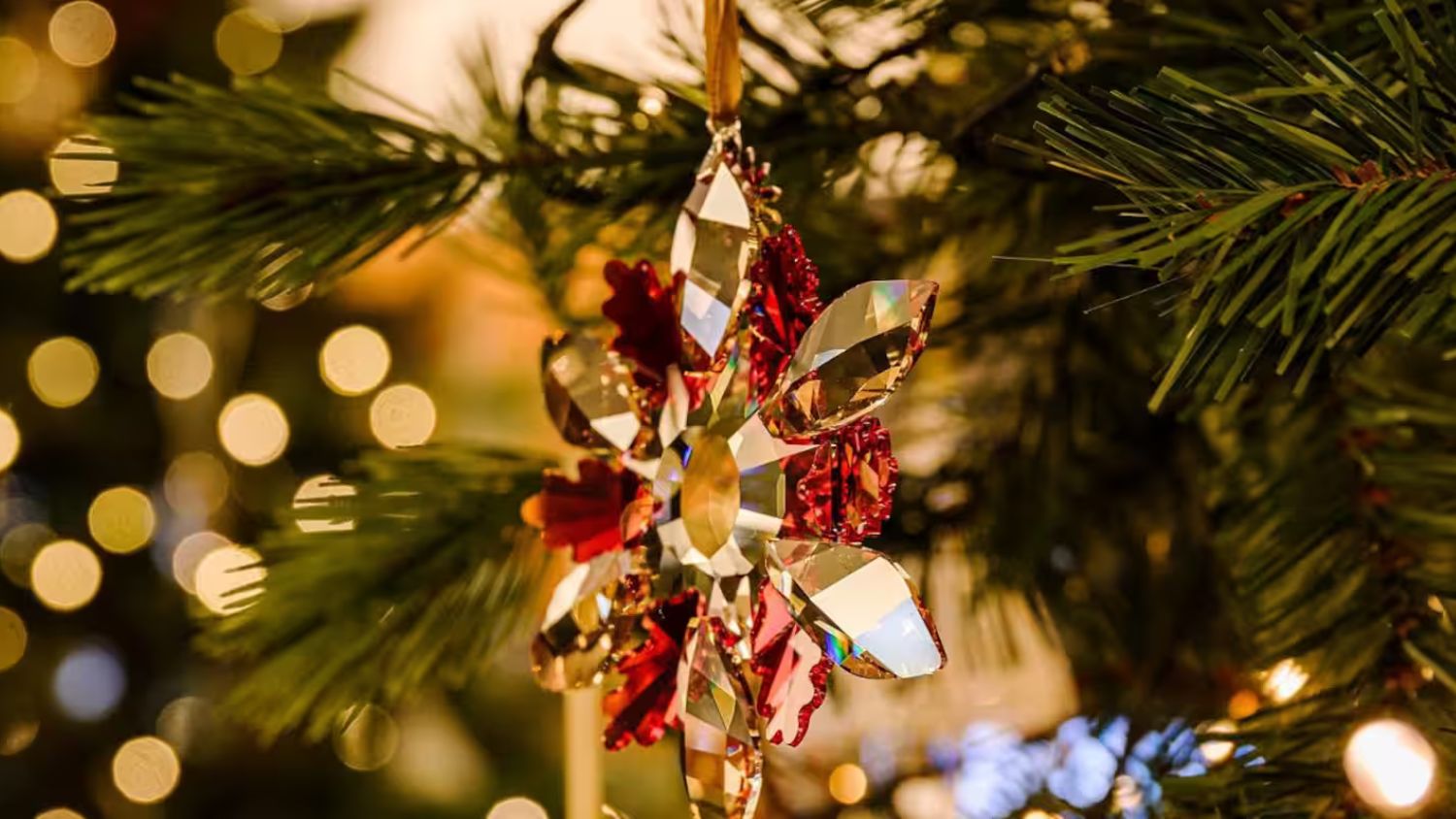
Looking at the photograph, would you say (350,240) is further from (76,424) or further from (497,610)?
(76,424)

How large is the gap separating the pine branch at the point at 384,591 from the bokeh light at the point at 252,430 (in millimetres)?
645

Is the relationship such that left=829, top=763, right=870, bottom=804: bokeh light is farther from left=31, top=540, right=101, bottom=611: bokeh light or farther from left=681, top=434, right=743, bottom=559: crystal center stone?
left=31, top=540, right=101, bottom=611: bokeh light

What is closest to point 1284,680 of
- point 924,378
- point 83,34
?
point 924,378

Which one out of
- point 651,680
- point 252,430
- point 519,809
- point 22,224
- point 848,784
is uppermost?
point 22,224

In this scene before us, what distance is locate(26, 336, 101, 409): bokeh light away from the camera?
0.97m

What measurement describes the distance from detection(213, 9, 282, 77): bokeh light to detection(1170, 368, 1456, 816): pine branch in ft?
2.87

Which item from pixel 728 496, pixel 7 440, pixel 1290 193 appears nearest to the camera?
pixel 1290 193

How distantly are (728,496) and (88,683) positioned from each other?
2.80ft

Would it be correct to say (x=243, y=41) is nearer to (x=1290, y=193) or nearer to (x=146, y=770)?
(x=146, y=770)

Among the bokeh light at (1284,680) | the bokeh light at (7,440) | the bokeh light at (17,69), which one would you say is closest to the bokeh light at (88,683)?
the bokeh light at (7,440)

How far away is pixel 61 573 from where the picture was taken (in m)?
0.98

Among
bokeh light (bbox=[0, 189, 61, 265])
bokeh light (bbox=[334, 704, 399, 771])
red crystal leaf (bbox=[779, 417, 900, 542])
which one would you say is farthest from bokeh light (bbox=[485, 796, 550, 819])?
red crystal leaf (bbox=[779, 417, 900, 542])

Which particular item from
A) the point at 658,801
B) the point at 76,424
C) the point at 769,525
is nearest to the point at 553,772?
the point at 658,801

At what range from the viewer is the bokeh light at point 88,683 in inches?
38.0
